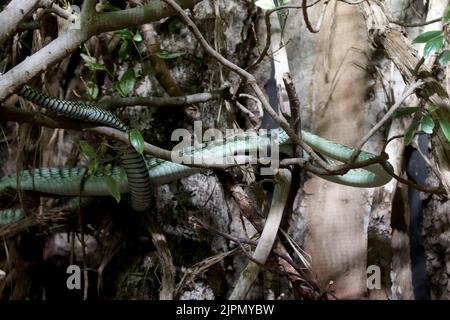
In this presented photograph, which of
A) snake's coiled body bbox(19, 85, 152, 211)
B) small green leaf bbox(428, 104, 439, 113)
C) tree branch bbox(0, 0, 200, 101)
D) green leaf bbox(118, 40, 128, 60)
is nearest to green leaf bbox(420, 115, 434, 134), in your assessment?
small green leaf bbox(428, 104, 439, 113)

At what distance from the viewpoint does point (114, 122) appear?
1.54 metres

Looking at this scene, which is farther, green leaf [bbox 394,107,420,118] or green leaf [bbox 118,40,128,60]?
green leaf [bbox 118,40,128,60]

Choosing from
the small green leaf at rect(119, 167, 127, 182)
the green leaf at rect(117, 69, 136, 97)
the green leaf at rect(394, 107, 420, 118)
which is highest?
the green leaf at rect(117, 69, 136, 97)

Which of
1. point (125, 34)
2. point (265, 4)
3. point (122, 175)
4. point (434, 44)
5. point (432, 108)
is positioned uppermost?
point (125, 34)

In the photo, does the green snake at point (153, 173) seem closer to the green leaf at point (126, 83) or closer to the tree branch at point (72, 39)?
the green leaf at point (126, 83)

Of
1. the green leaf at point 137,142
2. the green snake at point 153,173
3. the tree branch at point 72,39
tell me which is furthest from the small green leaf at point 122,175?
the tree branch at point 72,39

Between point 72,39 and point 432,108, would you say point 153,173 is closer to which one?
point 72,39

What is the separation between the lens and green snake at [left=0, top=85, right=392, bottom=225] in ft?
5.71

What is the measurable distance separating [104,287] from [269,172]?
773mm

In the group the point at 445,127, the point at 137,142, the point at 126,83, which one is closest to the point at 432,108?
the point at 445,127

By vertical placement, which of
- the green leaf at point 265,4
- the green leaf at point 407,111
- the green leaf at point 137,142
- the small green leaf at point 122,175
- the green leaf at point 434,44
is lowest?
the small green leaf at point 122,175

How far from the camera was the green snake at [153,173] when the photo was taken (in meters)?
1.74

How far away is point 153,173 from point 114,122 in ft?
1.07

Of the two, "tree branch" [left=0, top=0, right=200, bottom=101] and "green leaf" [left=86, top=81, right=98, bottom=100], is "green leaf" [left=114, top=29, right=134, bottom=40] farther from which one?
"tree branch" [left=0, top=0, right=200, bottom=101]
